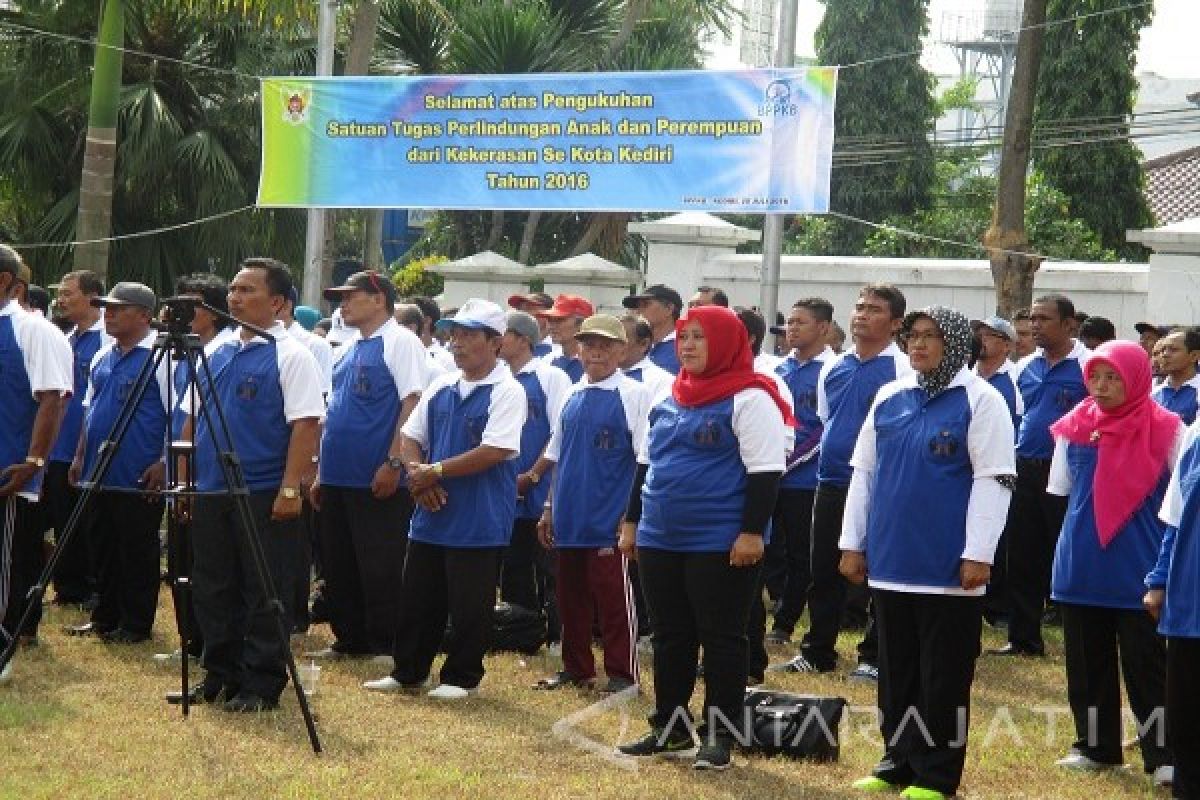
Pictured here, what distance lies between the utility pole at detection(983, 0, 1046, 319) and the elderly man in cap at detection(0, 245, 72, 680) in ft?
29.3

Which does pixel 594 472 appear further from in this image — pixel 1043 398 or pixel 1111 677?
pixel 1043 398

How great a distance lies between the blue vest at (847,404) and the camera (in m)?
10.9

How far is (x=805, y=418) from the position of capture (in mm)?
12000

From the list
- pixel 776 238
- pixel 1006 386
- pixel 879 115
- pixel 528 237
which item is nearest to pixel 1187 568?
pixel 1006 386

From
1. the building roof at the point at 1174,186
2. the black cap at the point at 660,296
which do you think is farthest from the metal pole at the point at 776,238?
the building roof at the point at 1174,186

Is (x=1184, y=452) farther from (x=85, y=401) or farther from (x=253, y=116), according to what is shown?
(x=253, y=116)

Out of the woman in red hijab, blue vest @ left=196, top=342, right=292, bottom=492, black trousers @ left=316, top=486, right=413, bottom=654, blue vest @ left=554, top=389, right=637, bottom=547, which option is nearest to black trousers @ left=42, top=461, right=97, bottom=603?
black trousers @ left=316, top=486, right=413, bottom=654

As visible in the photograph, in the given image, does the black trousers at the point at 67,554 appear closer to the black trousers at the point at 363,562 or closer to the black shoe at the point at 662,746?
the black trousers at the point at 363,562

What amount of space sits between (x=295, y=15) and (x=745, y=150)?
5.27m

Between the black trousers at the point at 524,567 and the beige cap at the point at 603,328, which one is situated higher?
the beige cap at the point at 603,328

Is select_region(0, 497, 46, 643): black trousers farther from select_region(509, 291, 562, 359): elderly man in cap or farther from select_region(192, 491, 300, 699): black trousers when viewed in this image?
select_region(509, 291, 562, 359): elderly man in cap

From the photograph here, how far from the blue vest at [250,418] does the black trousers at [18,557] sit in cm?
135

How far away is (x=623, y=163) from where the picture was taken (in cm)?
1622

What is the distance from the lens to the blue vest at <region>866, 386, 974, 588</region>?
7730 mm
